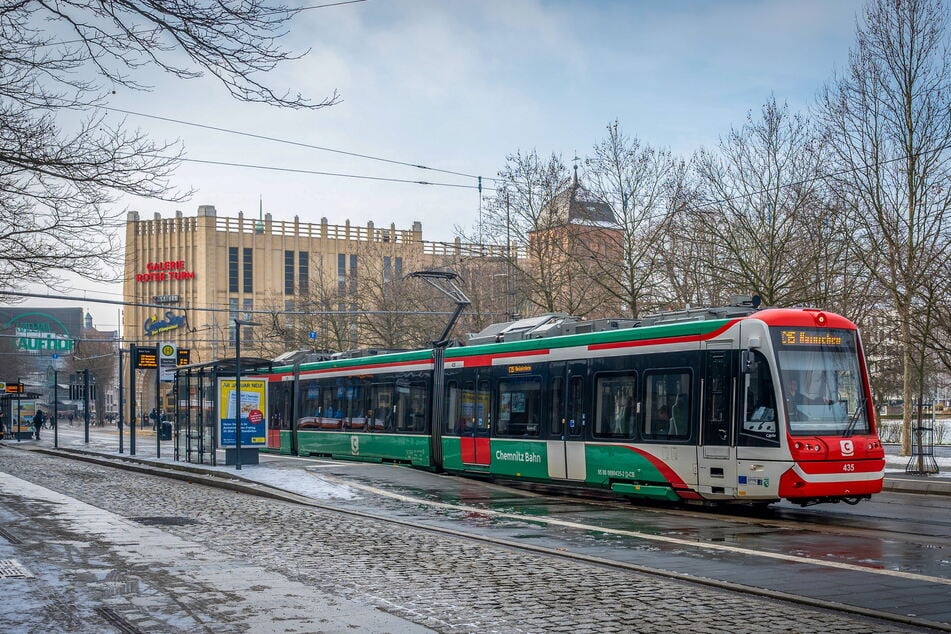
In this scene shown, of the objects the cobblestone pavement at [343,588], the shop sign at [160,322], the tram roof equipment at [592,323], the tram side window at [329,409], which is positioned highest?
the shop sign at [160,322]

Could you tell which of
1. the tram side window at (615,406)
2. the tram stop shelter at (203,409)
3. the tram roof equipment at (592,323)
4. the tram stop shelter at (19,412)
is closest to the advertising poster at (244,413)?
the tram stop shelter at (203,409)

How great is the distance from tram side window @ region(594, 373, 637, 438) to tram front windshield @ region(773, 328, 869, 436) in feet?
9.74

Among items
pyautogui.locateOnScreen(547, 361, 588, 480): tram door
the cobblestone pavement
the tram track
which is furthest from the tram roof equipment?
the cobblestone pavement

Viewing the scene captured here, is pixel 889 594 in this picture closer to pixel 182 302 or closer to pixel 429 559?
pixel 429 559

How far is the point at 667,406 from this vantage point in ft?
56.4

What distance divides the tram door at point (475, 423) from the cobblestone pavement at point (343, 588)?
25.5 ft

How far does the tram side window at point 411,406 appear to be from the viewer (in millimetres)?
25266

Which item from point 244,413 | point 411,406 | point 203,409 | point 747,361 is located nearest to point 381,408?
point 411,406

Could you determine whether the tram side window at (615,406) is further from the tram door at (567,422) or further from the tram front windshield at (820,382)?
the tram front windshield at (820,382)

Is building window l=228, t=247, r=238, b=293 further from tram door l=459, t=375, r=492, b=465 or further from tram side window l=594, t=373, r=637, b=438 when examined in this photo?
tram side window l=594, t=373, r=637, b=438

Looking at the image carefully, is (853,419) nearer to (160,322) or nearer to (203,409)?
(203,409)

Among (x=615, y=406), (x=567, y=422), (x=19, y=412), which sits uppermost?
(x=615, y=406)

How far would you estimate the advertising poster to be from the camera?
1011 inches

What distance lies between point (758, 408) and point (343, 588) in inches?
329
